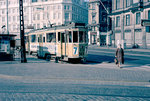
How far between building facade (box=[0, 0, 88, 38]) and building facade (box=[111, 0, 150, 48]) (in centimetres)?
2239

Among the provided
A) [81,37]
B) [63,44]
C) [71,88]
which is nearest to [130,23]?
[81,37]

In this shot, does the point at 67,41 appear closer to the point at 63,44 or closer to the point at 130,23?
the point at 63,44

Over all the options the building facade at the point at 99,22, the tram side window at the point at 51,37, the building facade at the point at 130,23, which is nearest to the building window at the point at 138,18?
the building facade at the point at 130,23

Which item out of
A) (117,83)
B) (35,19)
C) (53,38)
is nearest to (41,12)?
(35,19)

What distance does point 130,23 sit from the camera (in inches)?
2056

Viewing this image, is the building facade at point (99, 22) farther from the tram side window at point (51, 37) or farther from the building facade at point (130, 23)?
the tram side window at point (51, 37)

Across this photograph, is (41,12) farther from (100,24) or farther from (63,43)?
(63,43)

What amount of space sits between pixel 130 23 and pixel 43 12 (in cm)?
3765

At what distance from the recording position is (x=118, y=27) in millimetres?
57906

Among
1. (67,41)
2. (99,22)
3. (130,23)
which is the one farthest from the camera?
(99,22)

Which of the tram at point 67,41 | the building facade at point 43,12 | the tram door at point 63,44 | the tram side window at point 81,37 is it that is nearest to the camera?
the tram at point 67,41

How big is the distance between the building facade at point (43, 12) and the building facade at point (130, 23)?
22386 mm

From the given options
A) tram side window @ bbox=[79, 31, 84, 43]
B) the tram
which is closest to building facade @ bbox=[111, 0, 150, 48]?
the tram

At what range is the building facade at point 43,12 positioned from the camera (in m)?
76.6
